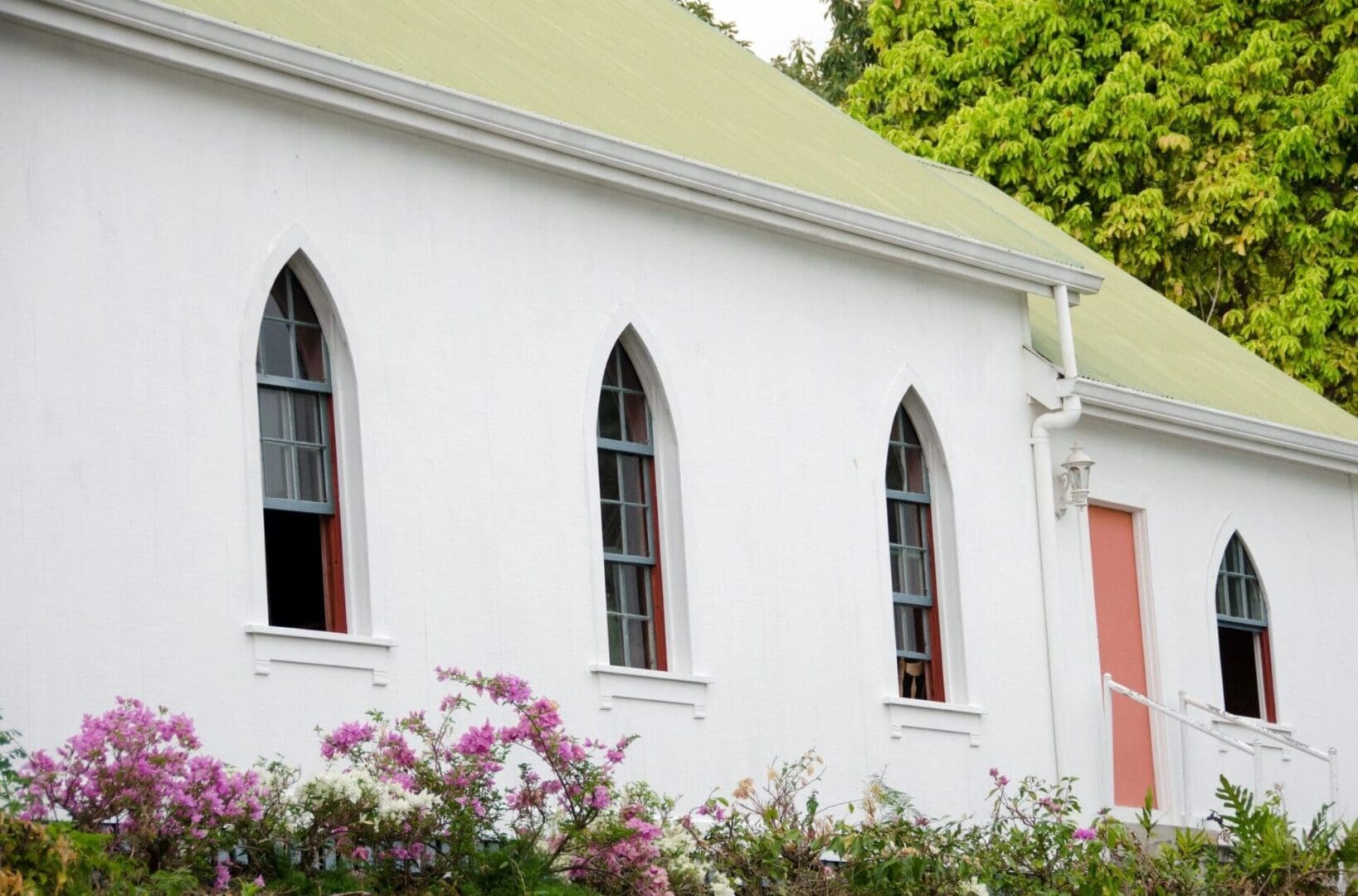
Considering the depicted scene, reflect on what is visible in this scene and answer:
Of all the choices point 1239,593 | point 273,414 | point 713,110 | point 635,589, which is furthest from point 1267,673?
point 273,414

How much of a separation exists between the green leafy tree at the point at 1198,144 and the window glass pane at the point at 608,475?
18.4 m

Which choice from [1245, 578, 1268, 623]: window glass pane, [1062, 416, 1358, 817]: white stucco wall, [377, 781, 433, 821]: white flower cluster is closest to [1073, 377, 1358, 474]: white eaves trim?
[1062, 416, 1358, 817]: white stucco wall

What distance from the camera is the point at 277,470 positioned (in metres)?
13.2

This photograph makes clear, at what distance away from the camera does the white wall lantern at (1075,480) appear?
59.1 ft

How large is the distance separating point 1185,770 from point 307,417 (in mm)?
8338

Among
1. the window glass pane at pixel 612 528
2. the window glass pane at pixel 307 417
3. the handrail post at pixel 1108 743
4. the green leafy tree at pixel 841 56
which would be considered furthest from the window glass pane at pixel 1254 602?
the green leafy tree at pixel 841 56

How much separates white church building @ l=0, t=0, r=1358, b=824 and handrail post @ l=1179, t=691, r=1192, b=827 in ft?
0.15

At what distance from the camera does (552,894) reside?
1089 centimetres

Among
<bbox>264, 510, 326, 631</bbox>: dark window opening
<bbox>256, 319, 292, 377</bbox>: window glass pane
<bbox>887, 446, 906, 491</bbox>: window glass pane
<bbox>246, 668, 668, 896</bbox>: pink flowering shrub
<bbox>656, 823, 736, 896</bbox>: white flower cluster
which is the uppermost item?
<bbox>256, 319, 292, 377</bbox>: window glass pane

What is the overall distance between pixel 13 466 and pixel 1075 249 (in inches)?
585

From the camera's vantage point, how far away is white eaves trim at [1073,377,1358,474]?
1866 cm

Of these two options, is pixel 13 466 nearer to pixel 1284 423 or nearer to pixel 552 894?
pixel 552 894

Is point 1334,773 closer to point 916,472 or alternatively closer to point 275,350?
point 916,472

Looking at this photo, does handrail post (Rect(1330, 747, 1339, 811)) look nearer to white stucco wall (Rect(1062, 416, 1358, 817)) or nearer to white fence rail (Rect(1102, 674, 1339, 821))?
white fence rail (Rect(1102, 674, 1339, 821))
